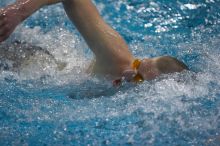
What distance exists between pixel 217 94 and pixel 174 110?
40 cm

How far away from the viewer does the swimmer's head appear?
2.51 metres

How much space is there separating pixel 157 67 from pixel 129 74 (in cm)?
20

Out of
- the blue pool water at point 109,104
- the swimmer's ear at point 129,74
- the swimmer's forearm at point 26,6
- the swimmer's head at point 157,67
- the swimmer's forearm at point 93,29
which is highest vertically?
the swimmer's forearm at point 26,6

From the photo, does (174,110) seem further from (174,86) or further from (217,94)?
(217,94)

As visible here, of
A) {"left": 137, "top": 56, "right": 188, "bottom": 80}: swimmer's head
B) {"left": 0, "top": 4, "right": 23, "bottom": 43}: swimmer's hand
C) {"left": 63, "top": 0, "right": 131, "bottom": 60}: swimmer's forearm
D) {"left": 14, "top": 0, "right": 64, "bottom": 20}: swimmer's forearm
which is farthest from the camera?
{"left": 63, "top": 0, "right": 131, "bottom": 60}: swimmer's forearm

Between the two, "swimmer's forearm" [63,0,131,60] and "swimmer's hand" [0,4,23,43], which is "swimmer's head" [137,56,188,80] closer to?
"swimmer's forearm" [63,0,131,60]

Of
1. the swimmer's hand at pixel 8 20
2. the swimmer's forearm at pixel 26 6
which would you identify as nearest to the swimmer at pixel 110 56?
the swimmer's forearm at pixel 26 6

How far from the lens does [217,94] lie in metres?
2.71

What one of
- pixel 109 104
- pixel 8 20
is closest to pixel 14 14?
pixel 8 20

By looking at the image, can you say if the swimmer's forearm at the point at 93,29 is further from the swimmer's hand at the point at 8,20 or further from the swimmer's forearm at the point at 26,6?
the swimmer's hand at the point at 8,20

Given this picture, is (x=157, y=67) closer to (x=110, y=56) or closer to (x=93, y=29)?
(x=110, y=56)

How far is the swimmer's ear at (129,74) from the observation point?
2600 mm

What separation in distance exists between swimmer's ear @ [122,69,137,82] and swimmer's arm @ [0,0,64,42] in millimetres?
690

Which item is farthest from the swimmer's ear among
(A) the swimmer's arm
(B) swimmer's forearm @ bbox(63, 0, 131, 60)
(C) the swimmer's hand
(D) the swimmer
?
(C) the swimmer's hand
